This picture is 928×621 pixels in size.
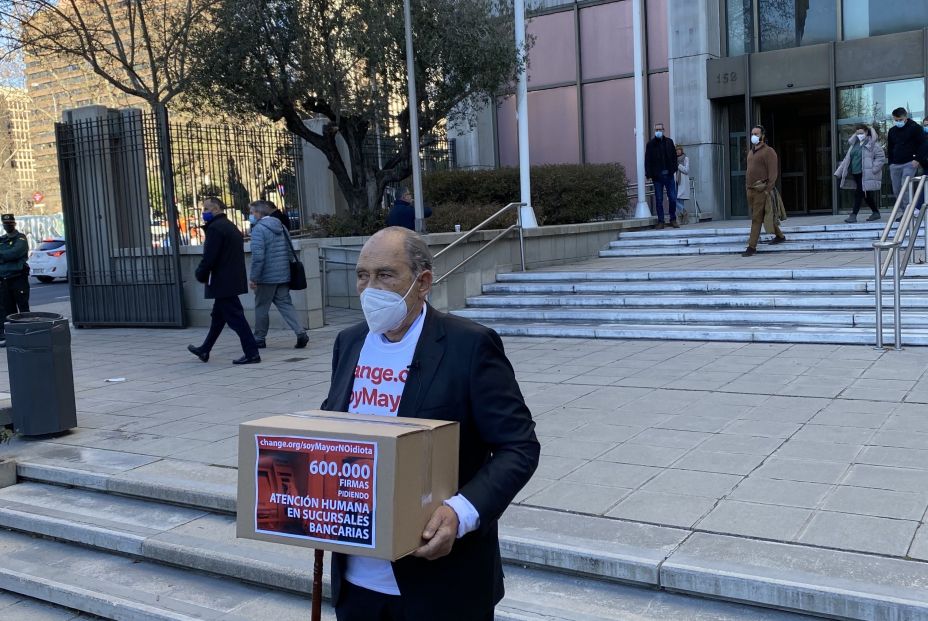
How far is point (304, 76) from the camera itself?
14961mm

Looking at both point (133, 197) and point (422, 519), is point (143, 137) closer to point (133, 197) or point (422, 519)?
point (133, 197)

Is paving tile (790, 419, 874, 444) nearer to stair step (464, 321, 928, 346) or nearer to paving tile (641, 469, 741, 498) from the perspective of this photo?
paving tile (641, 469, 741, 498)

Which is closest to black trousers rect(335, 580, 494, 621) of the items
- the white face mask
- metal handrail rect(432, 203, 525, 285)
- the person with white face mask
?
the white face mask

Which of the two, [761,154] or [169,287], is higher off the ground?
[761,154]

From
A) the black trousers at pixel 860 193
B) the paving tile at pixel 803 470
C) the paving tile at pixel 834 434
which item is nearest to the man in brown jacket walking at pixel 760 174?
the black trousers at pixel 860 193

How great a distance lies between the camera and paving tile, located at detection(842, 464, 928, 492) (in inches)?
188

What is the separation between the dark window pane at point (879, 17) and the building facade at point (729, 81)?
21mm

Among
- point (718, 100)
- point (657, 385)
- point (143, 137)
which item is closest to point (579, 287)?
point (657, 385)

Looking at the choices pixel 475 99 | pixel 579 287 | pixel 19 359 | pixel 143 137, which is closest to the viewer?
pixel 19 359

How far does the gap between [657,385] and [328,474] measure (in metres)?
6.04

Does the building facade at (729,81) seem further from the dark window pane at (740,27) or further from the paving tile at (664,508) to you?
the paving tile at (664,508)

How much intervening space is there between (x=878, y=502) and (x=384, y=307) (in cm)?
327

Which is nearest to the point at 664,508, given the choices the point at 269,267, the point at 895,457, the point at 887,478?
the point at 887,478

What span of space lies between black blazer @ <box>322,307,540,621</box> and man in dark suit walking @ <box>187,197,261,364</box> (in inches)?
316
